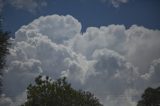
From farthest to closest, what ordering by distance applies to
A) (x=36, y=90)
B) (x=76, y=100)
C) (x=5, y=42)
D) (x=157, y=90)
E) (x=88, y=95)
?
1. (x=157, y=90)
2. (x=88, y=95)
3. (x=76, y=100)
4. (x=36, y=90)
5. (x=5, y=42)

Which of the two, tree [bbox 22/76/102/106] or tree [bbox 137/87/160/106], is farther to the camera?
tree [bbox 137/87/160/106]

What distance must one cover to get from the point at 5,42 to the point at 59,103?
27.9 meters

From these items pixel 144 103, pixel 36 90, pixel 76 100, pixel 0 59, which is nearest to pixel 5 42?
pixel 0 59

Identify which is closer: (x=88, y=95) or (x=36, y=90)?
(x=36, y=90)

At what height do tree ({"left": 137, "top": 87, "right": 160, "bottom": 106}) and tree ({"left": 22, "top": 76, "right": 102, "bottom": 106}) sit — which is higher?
tree ({"left": 137, "top": 87, "right": 160, "bottom": 106})

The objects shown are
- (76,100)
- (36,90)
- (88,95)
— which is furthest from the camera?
(88,95)

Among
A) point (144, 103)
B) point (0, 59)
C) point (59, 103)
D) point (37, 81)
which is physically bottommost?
point (0, 59)

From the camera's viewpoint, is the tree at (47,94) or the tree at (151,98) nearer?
the tree at (47,94)

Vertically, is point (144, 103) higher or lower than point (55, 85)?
higher

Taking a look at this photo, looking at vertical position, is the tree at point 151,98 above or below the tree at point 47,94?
above

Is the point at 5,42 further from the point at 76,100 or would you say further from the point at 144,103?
the point at 144,103

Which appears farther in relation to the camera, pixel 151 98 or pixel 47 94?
pixel 151 98

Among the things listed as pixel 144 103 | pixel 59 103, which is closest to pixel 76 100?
pixel 59 103

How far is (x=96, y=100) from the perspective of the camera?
287 ft
